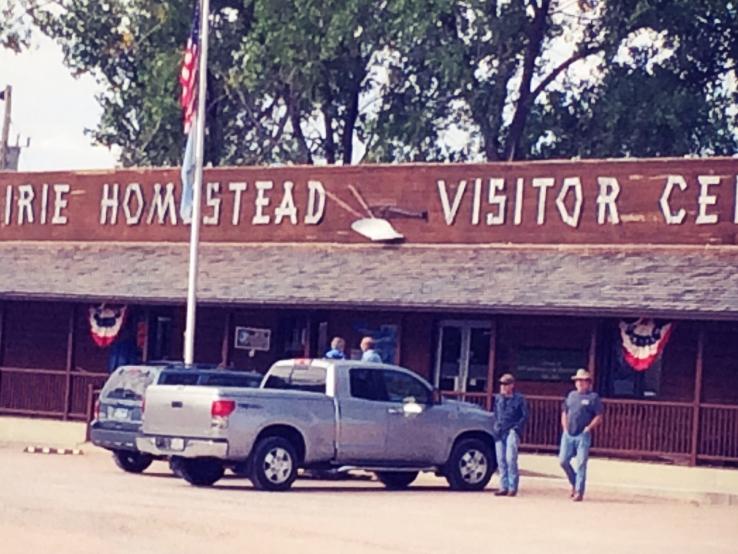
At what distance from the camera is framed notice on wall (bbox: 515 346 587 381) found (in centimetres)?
3288

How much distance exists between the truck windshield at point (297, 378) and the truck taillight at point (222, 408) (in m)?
1.77

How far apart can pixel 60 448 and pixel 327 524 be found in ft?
48.2

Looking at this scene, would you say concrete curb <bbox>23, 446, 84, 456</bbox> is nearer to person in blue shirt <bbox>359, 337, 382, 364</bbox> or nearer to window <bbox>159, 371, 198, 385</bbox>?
window <bbox>159, 371, 198, 385</bbox>

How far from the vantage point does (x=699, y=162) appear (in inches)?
1257

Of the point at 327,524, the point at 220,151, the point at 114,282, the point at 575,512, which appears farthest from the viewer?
the point at 220,151

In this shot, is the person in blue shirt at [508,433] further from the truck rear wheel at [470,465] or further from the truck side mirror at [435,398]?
the truck side mirror at [435,398]

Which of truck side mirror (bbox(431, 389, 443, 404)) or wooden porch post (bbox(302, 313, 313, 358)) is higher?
wooden porch post (bbox(302, 313, 313, 358))

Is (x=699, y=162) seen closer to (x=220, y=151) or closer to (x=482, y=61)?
(x=482, y=61)

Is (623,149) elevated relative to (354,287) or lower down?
elevated

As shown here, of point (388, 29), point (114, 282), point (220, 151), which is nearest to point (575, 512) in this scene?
point (114, 282)

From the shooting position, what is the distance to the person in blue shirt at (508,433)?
84.3 ft

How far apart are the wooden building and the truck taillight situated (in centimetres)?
784

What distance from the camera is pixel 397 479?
27.1m

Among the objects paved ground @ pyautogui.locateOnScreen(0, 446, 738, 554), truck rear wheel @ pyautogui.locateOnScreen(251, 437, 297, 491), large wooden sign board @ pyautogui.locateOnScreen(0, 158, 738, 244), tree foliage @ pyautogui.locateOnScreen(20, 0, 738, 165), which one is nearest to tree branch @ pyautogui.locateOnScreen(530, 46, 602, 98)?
tree foliage @ pyautogui.locateOnScreen(20, 0, 738, 165)
